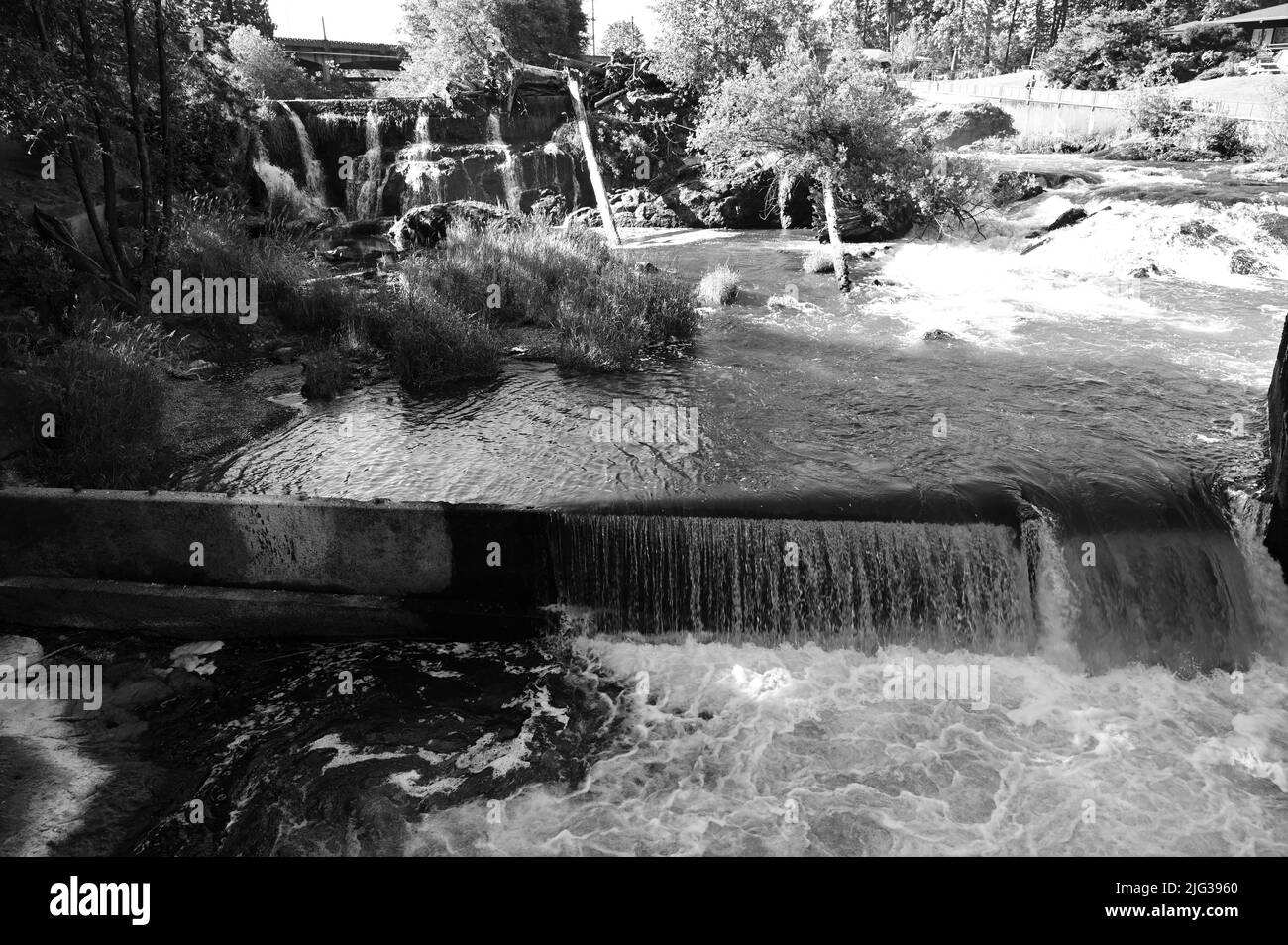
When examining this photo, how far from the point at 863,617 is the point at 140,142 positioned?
11170 millimetres

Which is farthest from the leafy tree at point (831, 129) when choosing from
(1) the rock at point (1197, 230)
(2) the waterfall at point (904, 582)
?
(2) the waterfall at point (904, 582)

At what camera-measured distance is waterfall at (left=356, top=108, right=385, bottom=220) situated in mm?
25531

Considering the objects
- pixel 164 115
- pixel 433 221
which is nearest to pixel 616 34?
pixel 433 221

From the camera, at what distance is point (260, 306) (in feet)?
44.8

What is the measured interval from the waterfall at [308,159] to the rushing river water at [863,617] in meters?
16.7

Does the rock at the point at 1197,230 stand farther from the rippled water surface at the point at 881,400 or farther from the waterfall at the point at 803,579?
the waterfall at the point at 803,579

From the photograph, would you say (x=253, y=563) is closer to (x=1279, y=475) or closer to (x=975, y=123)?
(x=1279, y=475)

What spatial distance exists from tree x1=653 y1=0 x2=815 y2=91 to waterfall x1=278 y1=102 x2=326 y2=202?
527 inches

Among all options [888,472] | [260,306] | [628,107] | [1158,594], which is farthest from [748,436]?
[628,107]

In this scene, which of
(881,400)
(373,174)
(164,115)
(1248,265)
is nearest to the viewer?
(881,400)

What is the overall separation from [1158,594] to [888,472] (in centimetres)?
260

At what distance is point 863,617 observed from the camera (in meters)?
7.54

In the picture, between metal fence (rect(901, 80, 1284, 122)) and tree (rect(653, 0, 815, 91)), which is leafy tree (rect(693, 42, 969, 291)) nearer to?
metal fence (rect(901, 80, 1284, 122))

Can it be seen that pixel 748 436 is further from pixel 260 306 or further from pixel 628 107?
pixel 628 107
